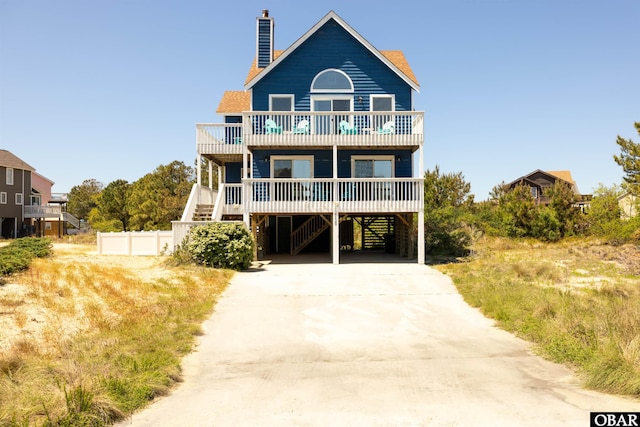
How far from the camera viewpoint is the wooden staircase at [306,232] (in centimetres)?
2238

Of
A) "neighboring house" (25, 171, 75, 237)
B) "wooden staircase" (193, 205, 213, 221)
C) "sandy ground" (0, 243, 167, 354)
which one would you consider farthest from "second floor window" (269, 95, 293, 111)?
"neighboring house" (25, 171, 75, 237)

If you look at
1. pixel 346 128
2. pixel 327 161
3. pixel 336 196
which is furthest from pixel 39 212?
pixel 336 196

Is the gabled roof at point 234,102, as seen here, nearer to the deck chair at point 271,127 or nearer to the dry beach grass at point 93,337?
the deck chair at point 271,127

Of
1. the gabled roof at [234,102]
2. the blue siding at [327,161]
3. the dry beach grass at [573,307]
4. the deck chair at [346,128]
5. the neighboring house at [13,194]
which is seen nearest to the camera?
the dry beach grass at [573,307]

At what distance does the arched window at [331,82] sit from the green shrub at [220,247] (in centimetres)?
920

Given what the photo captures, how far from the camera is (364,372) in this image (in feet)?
22.1

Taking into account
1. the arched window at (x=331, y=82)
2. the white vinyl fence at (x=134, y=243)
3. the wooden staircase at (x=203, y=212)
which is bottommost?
the white vinyl fence at (x=134, y=243)

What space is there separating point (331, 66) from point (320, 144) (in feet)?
17.1

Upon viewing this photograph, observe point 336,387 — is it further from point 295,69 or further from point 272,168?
point 295,69

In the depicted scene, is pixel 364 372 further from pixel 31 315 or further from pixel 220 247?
pixel 220 247

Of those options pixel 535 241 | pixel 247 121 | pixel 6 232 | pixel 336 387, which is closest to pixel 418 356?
pixel 336 387

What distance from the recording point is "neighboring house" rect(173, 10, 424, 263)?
1838cm

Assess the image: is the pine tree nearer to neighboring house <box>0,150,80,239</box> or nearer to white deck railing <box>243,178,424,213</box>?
white deck railing <box>243,178,424,213</box>

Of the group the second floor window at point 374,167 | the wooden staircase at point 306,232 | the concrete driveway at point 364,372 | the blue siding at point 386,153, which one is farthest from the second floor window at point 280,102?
the concrete driveway at point 364,372
